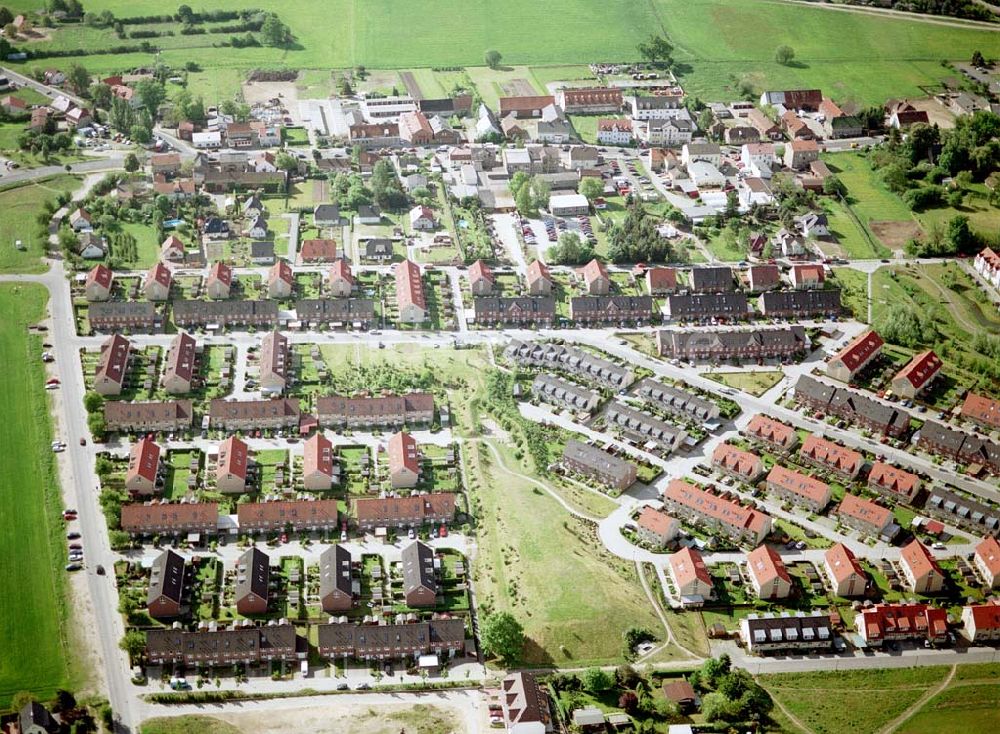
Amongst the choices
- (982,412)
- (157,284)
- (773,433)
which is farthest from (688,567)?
(157,284)

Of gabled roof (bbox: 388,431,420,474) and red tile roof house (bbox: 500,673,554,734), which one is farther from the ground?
gabled roof (bbox: 388,431,420,474)

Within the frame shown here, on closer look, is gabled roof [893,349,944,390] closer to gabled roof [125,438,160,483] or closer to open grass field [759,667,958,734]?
open grass field [759,667,958,734]

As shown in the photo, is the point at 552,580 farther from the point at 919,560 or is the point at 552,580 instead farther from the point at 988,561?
the point at 988,561

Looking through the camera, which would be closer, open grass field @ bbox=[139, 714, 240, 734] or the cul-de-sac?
open grass field @ bbox=[139, 714, 240, 734]

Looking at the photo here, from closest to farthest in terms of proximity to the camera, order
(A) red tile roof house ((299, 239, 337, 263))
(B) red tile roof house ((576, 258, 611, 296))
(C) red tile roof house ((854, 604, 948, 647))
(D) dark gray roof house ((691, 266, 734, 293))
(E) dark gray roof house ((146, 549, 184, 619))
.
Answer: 1. (E) dark gray roof house ((146, 549, 184, 619))
2. (C) red tile roof house ((854, 604, 948, 647))
3. (B) red tile roof house ((576, 258, 611, 296))
4. (D) dark gray roof house ((691, 266, 734, 293))
5. (A) red tile roof house ((299, 239, 337, 263))

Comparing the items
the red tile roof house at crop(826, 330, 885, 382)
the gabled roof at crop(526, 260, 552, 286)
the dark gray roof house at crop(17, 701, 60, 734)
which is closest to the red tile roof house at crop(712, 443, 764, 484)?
→ the red tile roof house at crop(826, 330, 885, 382)

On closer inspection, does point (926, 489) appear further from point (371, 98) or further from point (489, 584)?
point (371, 98)

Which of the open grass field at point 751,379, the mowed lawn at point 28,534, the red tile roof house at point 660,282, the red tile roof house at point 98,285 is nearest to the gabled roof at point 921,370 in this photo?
the open grass field at point 751,379
